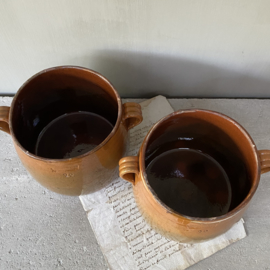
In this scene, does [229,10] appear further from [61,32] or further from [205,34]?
[61,32]

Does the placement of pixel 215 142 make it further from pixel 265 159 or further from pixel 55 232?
pixel 55 232

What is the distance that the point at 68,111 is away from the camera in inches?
20.3

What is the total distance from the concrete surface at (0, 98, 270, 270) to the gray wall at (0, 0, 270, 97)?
7.4 inches

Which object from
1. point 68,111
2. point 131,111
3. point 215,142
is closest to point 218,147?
point 215,142

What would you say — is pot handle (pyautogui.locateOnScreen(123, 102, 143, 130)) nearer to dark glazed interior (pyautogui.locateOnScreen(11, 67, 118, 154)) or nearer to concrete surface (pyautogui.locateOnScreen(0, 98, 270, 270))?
dark glazed interior (pyautogui.locateOnScreen(11, 67, 118, 154))

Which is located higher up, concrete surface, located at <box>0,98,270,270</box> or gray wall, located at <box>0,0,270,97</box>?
gray wall, located at <box>0,0,270,97</box>

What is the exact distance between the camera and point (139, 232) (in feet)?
1.44

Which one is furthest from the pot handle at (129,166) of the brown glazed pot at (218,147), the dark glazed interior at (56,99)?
the dark glazed interior at (56,99)

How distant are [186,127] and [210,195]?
120 millimetres

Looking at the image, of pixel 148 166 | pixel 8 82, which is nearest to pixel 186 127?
pixel 148 166

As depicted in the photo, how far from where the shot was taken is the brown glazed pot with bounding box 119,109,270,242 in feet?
1.04

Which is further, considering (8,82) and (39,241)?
(8,82)

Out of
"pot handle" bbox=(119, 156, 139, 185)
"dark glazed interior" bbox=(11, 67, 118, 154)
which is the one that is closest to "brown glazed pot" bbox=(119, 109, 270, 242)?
"pot handle" bbox=(119, 156, 139, 185)

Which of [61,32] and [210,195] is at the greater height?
[61,32]
